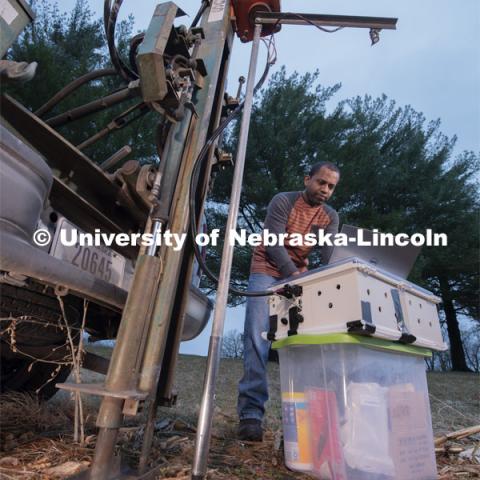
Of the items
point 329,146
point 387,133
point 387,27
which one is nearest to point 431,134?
point 387,133

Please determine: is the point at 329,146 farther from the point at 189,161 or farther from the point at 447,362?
the point at 447,362

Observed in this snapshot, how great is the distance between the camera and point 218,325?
1401 mm

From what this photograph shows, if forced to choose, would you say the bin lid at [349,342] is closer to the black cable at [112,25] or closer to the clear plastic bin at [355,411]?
the clear plastic bin at [355,411]

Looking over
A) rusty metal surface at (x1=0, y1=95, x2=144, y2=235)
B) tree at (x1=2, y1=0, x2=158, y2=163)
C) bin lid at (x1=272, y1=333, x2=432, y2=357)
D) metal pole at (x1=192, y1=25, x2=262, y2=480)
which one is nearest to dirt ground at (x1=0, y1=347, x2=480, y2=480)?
metal pole at (x1=192, y1=25, x2=262, y2=480)

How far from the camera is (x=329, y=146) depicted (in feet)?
30.9

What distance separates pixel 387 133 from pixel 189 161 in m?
10.1

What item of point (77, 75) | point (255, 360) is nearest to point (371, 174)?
point (77, 75)

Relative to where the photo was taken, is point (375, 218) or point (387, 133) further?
point (387, 133)

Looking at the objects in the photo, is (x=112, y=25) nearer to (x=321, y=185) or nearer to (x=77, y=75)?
(x=321, y=185)

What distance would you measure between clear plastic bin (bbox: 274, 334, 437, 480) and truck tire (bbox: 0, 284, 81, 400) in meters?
0.94

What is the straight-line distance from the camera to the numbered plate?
1214 millimetres

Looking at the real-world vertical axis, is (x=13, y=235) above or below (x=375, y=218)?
below

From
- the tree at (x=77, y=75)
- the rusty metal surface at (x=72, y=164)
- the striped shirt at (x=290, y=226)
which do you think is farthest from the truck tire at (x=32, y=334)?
the tree at (x=77, y=75)

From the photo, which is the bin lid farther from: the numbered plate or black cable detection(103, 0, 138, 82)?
black cable detection(103, 0, 138, 82)
